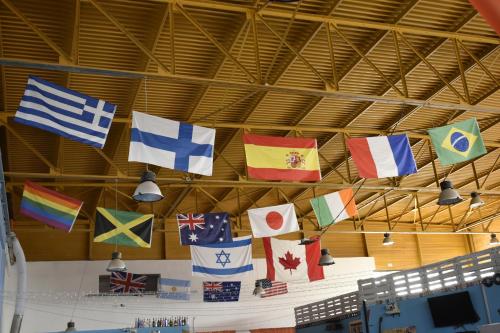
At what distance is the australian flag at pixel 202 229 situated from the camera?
13.5 metres

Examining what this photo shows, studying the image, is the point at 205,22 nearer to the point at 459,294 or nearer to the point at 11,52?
the point at 11,52

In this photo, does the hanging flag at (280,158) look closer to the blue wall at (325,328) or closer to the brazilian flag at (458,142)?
the brazilian flag at (458,142)

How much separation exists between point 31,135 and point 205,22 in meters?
6.21

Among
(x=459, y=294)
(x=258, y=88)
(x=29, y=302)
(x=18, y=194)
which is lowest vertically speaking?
(x=459, y=294)

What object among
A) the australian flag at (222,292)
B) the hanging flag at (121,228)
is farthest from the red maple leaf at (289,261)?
the hanging flag at (121,228)

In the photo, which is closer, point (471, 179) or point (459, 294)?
point (459, 294)

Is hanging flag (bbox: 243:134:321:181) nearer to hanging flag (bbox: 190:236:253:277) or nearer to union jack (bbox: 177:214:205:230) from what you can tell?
union jack (bbox: 177:214:205:230)

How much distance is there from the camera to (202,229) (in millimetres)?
13641

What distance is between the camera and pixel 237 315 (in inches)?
768

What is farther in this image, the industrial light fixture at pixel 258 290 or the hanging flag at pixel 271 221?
the industrial light fixture at pixel 258 290

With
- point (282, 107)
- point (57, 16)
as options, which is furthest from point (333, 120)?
point (57, 16)

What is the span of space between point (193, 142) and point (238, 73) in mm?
3412

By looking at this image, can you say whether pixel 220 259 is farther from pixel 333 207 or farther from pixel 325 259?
pixel 333 207

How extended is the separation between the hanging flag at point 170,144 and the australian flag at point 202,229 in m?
5.35
